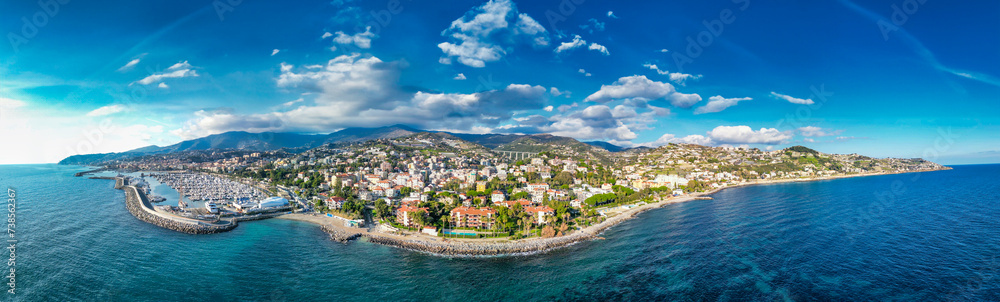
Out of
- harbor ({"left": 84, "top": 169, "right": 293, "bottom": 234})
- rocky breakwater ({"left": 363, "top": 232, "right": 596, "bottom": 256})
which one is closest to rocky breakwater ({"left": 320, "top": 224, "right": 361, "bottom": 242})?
rocky breakwater ({"left": 363, "top": 232, "right": 596, "bottom": 256})

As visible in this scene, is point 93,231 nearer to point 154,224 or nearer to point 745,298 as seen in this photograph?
point 154,224

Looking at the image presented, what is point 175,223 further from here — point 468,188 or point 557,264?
point 557,264

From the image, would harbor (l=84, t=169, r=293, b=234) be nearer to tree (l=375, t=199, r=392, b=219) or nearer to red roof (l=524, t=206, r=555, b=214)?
tree (l=375, t=199, r=392, b=219)

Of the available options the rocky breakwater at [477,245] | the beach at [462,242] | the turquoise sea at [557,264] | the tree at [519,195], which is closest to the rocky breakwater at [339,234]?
the beach at [462,242]

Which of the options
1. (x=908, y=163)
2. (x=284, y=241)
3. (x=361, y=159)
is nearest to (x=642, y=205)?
(x=284, y=241)

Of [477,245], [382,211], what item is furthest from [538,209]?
[382,211]

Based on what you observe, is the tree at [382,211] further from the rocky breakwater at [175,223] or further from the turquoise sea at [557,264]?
the rocky breakwater at [175,223]
